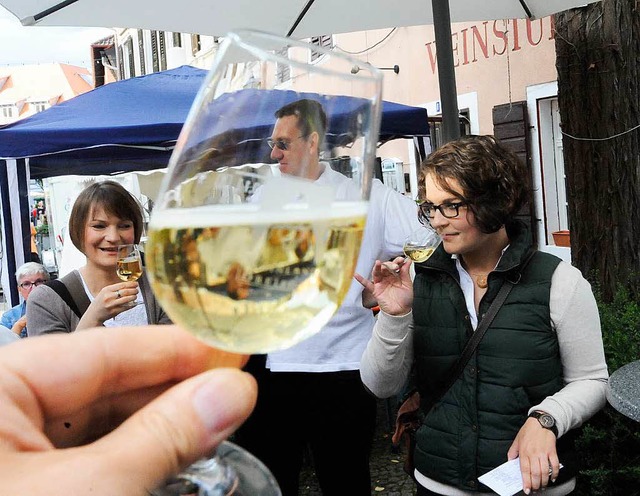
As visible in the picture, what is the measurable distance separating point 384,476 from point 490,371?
8.65ft

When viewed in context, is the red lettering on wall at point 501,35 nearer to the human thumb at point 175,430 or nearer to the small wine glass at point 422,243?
the small wine glass at point 422,243

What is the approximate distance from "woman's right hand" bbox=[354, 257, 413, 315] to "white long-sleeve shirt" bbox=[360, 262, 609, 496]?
3 centimetres

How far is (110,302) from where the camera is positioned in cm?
232

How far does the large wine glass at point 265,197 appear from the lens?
78 centimetres

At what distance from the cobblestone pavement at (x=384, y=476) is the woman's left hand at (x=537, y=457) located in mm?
2301

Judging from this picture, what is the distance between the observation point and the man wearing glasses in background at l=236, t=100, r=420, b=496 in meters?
2.84

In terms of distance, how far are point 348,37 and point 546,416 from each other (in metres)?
11.4

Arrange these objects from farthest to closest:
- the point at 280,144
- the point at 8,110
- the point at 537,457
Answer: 1. the point at 8,110
2. the point at 537,457
3. the point at 280,144

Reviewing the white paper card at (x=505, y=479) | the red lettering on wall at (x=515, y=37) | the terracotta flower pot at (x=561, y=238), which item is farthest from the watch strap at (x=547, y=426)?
the red lettering on wall at (x=515, y=37)

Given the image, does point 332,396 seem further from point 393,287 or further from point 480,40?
point 480,40

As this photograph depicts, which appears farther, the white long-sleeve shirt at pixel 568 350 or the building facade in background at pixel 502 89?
the building facade in background at pixel 502 89

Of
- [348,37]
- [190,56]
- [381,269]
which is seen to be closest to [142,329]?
[381,269]

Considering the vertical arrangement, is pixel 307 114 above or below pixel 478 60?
below

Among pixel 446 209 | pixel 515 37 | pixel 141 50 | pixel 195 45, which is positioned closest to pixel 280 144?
pixel 446 209
